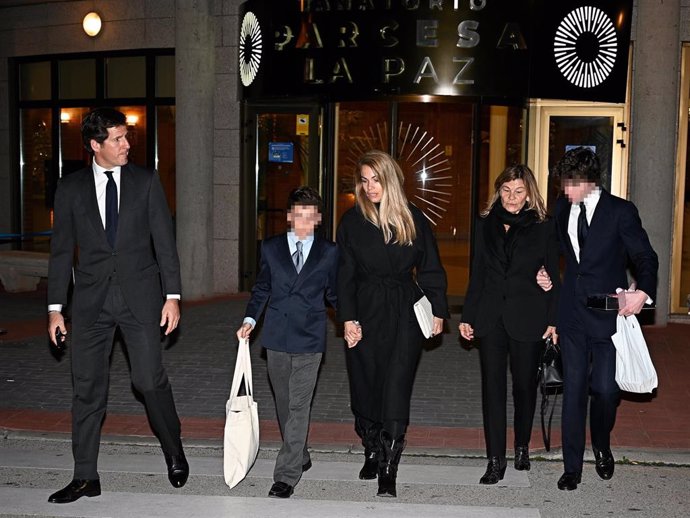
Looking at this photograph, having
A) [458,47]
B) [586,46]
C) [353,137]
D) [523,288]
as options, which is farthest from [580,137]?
[523,288]

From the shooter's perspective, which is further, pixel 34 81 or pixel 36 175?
pixel 36 175

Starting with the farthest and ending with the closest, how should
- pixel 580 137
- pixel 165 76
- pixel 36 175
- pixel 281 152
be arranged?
pixel 36 175 → pixel 165 76 → pixel 281 152 → pixel 580 137

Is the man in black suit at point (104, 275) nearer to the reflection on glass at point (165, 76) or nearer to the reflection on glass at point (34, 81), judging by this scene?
the reflection on glass at point (165, 76)

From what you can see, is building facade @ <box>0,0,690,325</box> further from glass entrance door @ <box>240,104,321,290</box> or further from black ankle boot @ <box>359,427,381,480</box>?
black ankle boot @ <box>359,427,381,480</box>

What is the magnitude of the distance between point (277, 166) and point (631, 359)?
874 cm

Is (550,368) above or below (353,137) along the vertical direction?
below

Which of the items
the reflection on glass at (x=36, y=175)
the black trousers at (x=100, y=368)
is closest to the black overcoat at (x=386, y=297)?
the black trousers at (x=100, y=368)

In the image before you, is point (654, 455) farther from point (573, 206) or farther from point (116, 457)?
point (116, 457)

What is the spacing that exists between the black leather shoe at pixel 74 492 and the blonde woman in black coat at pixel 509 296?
7.50 feet

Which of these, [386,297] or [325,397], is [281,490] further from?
[325,397]

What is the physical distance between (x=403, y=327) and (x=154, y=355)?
4.72 ft

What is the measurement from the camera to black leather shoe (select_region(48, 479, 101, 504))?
5.75 metres

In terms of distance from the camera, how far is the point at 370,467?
6.28 meters

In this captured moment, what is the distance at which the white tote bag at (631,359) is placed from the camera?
5.96 meters
